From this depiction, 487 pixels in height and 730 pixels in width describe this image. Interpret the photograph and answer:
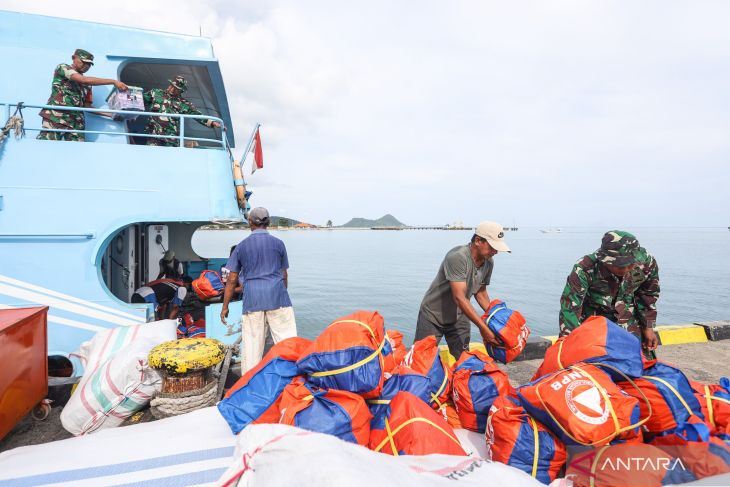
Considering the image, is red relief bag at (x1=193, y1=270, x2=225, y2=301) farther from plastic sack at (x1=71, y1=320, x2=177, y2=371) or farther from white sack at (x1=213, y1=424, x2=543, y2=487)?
white sack at (x1=213, y1=424, x2=543, y2=487)

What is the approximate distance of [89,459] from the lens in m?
2.06

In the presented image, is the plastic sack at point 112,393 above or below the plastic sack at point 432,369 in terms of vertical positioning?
below

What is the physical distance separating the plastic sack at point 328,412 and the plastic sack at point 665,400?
59.5 inches

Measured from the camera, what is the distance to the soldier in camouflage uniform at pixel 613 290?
309cm

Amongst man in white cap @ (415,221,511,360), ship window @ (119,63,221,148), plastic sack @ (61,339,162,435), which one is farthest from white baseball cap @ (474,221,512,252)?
ship window @ (119,63,221,148)

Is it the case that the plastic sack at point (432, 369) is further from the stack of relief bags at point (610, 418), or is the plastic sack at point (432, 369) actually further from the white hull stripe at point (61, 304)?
the white hull stripe at point (61, 304)

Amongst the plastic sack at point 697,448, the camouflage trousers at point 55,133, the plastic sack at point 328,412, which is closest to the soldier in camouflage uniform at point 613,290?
the plastic sack at point 697,448

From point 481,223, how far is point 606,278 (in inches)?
47.4

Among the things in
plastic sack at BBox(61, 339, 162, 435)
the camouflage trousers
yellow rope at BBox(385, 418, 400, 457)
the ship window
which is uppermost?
the ship window

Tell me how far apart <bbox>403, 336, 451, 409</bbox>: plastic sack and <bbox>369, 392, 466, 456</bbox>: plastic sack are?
0.56 meters

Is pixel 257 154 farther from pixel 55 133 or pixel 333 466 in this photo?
pixel 333 466

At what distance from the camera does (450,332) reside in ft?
12.2

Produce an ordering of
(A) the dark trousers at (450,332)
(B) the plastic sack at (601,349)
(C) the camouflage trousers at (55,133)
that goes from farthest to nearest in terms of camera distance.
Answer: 1. (C) the camouflage trousers at (55,133)
2. (A) the dark trousers at (450,332)
3. (B) the plastic sack at (601,349)

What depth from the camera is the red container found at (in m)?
2.64
